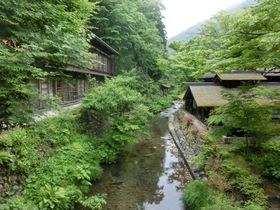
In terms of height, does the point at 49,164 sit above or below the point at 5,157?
below

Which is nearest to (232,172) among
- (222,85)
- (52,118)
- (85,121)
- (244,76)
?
(52,118)

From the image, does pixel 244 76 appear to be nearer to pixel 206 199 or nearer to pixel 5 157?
pixel 206 199

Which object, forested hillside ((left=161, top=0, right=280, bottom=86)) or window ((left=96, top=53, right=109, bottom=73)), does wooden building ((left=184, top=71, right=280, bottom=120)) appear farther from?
window ((left=96, top=53, right=109, bottom=73))

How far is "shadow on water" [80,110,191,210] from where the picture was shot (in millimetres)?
12922

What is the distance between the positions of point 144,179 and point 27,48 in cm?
1106

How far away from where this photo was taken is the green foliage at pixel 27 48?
21.4 ft

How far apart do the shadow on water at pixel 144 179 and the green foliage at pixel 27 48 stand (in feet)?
22.3

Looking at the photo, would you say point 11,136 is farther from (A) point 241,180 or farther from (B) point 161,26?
(B) point 161,26

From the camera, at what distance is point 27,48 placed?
6797mm

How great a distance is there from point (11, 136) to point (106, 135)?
769 centimetres

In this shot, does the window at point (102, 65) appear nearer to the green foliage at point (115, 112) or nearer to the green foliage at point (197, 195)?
the green foliage at point (115, 112)

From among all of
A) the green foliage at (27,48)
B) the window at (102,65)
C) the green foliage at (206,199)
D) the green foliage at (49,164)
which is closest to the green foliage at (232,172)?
the green foliage at (206,199)

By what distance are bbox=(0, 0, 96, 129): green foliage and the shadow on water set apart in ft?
22.3

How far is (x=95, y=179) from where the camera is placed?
14648mm
